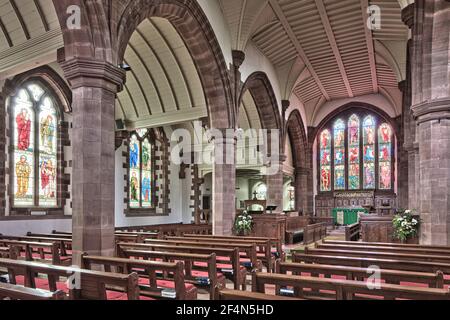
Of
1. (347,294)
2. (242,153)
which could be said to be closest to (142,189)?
(242,153)

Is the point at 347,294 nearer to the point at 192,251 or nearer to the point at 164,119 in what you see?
the point at 192,251

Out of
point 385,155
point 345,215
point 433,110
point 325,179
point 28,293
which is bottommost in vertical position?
point 345,215

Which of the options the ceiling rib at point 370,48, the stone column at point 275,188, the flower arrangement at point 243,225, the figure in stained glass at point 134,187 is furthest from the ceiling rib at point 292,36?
the figure in stained glass at point 134,187

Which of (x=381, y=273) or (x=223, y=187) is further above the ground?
(x=223, y=187)

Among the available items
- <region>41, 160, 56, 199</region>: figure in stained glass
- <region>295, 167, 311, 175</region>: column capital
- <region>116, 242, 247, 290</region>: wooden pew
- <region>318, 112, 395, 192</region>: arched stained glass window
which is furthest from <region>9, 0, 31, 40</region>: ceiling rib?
<region>318, 112, 395, 192</region>: arched stained glass window

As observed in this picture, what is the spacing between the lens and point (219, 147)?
12750 mm

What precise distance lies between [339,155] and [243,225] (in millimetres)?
14549

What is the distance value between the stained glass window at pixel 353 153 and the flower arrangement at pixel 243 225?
543 inches

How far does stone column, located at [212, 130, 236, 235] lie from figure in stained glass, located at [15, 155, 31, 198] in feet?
20.1

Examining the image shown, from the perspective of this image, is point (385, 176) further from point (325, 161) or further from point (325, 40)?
point (325, 40)

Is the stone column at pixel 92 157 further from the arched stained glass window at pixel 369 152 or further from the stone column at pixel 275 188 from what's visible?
the arched stained glass window at pixel 369 152

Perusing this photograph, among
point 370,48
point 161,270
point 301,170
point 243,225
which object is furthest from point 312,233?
point 161,270

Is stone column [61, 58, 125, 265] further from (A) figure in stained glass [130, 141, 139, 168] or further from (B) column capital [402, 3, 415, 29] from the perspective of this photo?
(A) figure in stained glass [130, 141, 139, 168]

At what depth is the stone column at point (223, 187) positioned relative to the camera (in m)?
12.5
